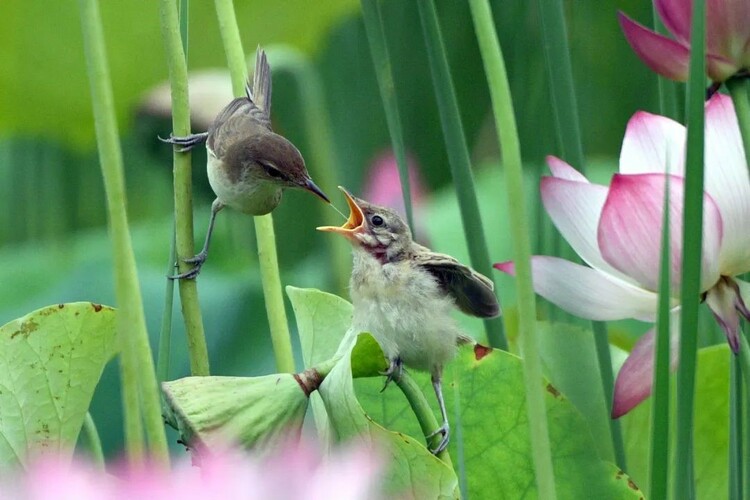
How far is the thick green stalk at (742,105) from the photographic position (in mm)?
311

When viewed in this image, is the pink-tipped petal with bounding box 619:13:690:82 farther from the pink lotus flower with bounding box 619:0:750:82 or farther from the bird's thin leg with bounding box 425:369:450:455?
the bird's thin leg with bounding box 425:369:450:455

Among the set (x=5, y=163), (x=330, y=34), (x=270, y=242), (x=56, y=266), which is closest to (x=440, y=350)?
(x=270, y=242)

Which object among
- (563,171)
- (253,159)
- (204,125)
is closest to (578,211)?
(563,171)

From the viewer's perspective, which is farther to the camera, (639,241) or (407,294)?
(407,294)

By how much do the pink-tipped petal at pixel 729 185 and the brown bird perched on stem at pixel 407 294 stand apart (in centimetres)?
8

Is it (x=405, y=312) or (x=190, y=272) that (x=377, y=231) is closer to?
(x=405, y=312)

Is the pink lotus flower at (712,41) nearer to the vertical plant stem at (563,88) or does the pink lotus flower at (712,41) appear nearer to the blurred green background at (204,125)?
the vertical plant stem at (563,88)

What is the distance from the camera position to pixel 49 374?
344mm

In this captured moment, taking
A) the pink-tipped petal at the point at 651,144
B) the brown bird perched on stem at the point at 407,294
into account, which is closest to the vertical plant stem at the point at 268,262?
the brown bird perched on stem at the point at 407,294

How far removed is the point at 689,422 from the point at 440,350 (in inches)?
7.4

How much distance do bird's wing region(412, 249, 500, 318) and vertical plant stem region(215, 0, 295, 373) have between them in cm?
6

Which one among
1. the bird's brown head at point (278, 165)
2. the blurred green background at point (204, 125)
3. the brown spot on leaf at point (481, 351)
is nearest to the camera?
the brown spot on leaf at point (481, 351)

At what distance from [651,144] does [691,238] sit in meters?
0.17

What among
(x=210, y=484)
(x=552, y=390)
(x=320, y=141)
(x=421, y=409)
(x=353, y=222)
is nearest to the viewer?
(x=210, y=484)
